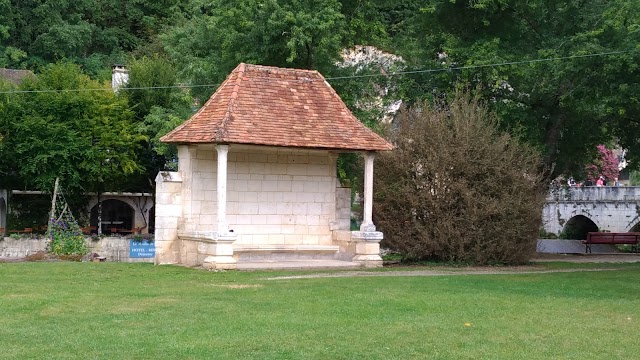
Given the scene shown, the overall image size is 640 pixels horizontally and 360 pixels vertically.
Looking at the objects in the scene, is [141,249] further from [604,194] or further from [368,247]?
[604,194]

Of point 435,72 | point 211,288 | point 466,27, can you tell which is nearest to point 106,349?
point 211,288

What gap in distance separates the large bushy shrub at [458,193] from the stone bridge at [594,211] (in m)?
37.5

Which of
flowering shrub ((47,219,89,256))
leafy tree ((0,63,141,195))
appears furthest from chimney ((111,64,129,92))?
flowering shrub ((47,219,89,256))

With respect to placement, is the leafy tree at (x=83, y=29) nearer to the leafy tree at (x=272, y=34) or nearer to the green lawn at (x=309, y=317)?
the leafy tree at (x=272, y=34)

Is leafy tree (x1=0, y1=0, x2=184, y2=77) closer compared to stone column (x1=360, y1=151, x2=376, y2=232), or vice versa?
stone column (x1=360, y1=151, x2=376, y2=232)

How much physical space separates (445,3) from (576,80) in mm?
6235

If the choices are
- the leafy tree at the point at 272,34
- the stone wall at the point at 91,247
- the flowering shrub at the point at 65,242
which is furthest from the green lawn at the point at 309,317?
the stone wall at the point at 91,247

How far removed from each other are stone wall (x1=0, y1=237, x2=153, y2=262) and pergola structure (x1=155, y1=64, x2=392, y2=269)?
39.8ft

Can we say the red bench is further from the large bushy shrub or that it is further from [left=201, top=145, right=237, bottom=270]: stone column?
[left=201, top=145, right=237, bottom=270]: stone column

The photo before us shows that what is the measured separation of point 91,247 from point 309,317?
24969 millimetres

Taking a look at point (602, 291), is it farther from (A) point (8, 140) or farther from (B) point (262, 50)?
(A) point (8, 140)

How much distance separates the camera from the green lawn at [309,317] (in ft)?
34.2

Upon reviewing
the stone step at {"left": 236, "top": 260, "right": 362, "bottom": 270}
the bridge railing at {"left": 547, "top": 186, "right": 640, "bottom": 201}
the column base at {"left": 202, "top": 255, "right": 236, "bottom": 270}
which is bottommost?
the stone step at {"left": 236, "top": 260, "right": 362, "bottom": 270}

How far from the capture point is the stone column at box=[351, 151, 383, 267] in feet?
77.6
